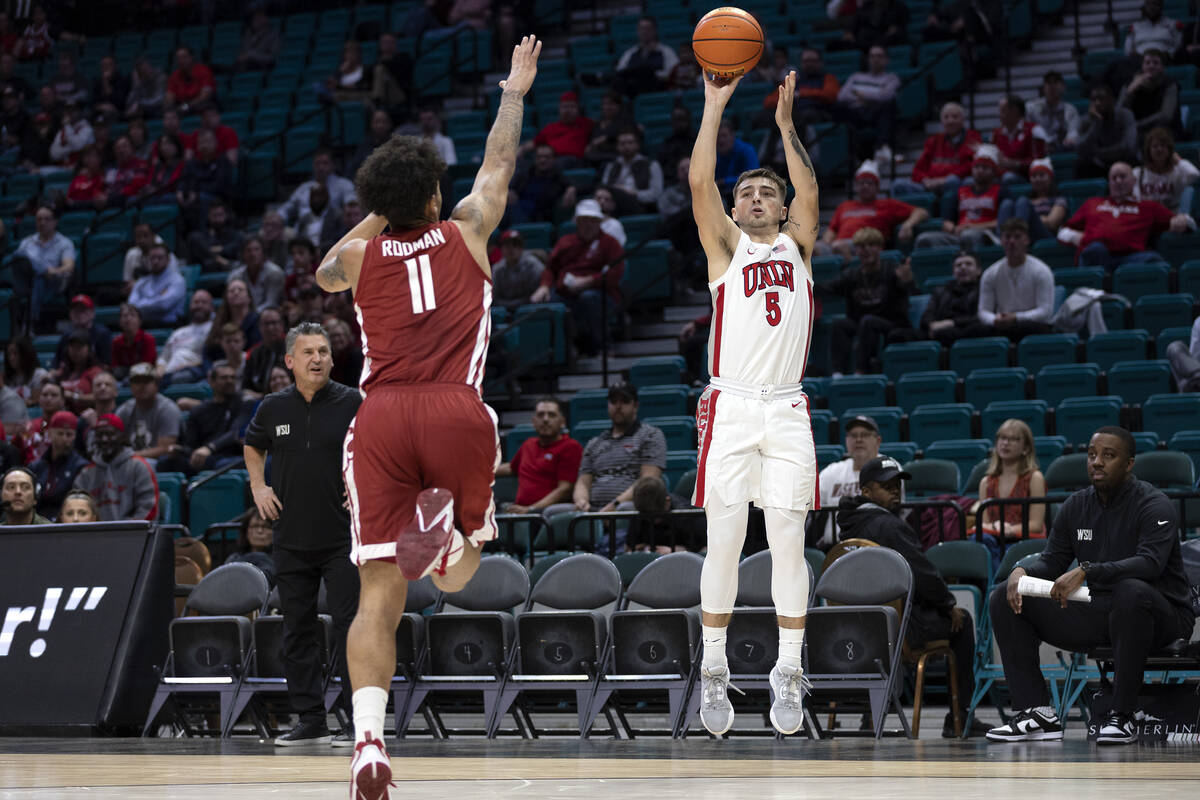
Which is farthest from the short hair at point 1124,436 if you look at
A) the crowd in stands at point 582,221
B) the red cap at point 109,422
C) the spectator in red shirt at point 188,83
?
the spectator in red shirt at point 188,83

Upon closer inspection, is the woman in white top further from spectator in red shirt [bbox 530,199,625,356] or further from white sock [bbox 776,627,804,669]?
white sock [bbox 776,627,804,669]

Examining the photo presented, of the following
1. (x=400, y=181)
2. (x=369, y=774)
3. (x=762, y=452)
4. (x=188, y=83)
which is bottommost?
(x=369, y=774)

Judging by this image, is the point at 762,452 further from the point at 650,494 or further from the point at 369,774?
the point at 650,494

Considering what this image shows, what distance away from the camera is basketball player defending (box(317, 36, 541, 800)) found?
519 cm

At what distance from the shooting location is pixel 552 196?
16.9 m

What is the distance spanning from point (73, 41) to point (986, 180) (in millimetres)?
15611

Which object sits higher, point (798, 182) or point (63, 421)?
point (798, 182)

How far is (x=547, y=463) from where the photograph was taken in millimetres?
12133

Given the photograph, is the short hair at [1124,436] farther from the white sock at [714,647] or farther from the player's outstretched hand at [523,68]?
the player's outstretched hand at [523,68]

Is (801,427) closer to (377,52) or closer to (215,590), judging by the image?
(215,590)

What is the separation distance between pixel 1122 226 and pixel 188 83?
42.8ft

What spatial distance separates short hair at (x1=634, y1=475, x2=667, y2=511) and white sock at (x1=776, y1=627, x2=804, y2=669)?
11.6 feet

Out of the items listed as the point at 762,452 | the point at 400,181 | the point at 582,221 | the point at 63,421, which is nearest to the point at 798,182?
the point at 762,452

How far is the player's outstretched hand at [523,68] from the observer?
589 cm
